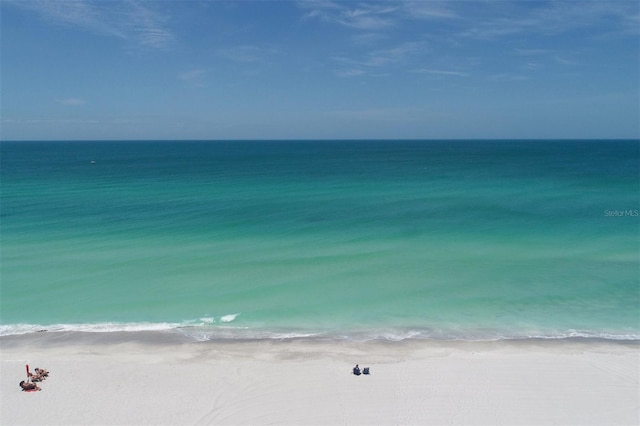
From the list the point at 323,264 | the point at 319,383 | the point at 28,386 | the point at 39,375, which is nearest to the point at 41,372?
the point at 39,375

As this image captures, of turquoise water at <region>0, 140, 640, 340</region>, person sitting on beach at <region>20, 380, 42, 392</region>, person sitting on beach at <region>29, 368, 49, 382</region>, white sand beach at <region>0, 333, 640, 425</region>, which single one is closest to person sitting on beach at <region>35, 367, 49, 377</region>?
person sitting on beach at <region>29, 368, 49, 382</region>

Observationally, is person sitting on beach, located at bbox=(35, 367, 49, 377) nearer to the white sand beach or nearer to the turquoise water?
the white sand beach

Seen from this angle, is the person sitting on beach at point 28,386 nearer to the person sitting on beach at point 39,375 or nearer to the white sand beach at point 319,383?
the white sand beach at point 319,383

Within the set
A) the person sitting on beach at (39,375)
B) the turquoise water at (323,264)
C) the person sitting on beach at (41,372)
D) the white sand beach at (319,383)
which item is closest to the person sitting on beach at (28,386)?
the white sand beach at (319,383)

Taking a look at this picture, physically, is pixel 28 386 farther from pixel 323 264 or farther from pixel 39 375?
pixel 323 264

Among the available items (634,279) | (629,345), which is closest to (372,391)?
(629,345)

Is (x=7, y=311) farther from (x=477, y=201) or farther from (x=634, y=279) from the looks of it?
(x=477, y=201)
